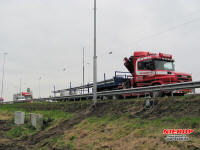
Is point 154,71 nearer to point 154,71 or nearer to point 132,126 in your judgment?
point 154,71

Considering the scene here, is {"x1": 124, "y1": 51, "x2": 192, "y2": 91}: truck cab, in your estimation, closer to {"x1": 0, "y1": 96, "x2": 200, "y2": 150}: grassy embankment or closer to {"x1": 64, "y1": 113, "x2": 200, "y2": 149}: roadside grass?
{"x1": 0, "y1": 96, "x2": 200, "y2": 150}: grassy embankment

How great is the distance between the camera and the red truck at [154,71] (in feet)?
50.6

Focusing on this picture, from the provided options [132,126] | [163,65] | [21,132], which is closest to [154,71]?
[163,65]

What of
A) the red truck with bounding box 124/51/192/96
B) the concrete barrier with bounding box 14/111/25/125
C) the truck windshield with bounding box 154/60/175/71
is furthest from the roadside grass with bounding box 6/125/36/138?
the truck windshield with bounding box 154/60/175/71

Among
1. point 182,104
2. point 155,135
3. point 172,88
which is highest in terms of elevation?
point 172,88

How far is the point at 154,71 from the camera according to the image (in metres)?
16.1

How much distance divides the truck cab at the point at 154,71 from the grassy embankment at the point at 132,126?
12.8 feet

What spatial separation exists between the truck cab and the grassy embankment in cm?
390

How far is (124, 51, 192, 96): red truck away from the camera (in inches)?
607

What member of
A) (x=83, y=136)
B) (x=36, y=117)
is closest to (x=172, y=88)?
(x=83, y=136)

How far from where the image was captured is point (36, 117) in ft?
51.1

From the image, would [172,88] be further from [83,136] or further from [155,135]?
[83,136]

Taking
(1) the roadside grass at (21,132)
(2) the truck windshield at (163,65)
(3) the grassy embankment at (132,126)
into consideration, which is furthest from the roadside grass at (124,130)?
(2) the truck windshield at (163,65)

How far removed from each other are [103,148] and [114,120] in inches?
109
